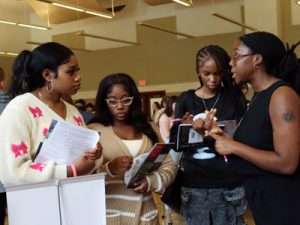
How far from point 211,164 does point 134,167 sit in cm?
61

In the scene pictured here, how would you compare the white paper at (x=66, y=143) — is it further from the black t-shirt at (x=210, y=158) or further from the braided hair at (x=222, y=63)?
the braided hair at (x=222, y=63)

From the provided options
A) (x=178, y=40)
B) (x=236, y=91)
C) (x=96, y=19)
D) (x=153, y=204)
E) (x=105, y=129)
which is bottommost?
(x=153, y=204)

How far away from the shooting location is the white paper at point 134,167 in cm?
206

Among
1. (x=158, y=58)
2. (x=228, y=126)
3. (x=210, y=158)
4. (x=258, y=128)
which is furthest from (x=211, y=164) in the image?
(x=158, y=58)

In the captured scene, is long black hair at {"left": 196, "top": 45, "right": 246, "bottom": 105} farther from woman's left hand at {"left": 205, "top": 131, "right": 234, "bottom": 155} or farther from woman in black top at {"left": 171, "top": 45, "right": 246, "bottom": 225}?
woman's left hand at {"left": 205, "top": 131, "right": 234, "bottom": 155}

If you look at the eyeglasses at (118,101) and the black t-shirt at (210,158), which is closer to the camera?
the eyeglasses at (118,101)

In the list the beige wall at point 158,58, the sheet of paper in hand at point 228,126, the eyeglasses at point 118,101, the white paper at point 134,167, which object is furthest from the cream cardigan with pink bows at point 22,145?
the beige wall at point 158,58

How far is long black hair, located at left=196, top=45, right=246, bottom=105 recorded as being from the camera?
2.59 meters

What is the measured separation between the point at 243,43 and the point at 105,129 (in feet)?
2.80

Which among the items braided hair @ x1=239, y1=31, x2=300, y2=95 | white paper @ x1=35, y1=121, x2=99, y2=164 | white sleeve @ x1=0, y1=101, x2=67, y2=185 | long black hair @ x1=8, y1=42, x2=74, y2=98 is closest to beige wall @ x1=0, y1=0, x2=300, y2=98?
braided hair @ x1=239, y1=31, x2=300, y2=95

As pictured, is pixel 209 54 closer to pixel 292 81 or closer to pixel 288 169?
pixel 292 81

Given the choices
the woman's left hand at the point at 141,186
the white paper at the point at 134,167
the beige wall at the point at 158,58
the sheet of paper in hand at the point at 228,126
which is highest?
the beige wall at the point at 158,58

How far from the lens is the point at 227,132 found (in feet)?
7.75

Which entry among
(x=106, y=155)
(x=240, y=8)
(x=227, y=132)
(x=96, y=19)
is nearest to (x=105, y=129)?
(x=106, y=155)
